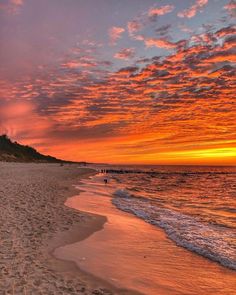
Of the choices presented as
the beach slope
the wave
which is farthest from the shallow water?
the beach slope

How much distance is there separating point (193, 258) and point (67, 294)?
5386mm

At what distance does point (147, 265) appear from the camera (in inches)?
371

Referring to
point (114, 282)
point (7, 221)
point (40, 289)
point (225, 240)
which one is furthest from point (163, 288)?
point (7, 221)

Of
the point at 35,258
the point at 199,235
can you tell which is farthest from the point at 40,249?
the point at 199,235

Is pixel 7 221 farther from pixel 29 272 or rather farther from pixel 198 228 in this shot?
pixel 198 228

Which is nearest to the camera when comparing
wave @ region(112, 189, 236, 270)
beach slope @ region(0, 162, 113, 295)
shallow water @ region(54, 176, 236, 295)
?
beach slope @ region(0, 162, 113, 295)

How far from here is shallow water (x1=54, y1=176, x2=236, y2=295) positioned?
7.94 meters

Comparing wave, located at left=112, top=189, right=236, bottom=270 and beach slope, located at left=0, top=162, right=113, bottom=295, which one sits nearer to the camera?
beach slope, located at left=0, top=162, right=113, bottom=295

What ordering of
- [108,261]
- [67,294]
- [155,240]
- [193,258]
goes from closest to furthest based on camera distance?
1. [67,294]
2. [108,261]
3. [193,258]
4. [155,240]

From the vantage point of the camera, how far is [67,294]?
6.79 metres

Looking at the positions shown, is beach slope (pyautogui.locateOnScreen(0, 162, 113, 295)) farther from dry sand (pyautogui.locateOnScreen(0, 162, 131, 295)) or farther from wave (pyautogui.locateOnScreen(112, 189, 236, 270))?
wave (pyautogui.locateOnScreen(112, 189, 236, 270))

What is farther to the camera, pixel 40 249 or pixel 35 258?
pixel 40 249

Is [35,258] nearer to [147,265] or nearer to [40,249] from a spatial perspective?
[40,249]

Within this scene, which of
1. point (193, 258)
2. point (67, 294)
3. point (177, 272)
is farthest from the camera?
point (193, 258)
